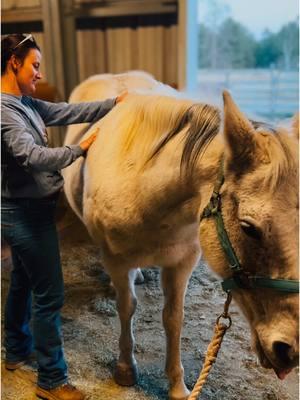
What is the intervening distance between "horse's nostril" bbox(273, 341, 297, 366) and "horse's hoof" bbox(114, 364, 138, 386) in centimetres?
94

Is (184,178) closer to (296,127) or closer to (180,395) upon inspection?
(296,127)


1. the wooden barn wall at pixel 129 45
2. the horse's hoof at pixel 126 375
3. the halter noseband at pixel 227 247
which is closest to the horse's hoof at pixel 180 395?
the horse's hoof at pixel 126 375

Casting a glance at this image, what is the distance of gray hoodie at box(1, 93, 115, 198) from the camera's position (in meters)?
1.37

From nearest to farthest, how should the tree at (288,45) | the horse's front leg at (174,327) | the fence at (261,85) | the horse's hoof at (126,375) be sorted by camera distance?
the horse's front leg at (174,327) < the horse's hoof at (126,375) < the tree at (288,45) < the fence at (261,85)

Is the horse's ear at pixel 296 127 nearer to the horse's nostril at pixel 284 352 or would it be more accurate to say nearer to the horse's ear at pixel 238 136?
the horse's ear at pixel 238 136

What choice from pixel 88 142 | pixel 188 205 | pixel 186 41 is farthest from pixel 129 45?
pixel 188 205

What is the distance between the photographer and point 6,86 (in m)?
1.46

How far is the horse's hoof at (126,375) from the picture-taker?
1853 millimetres

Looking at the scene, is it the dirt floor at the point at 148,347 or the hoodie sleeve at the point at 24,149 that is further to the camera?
the dirt floor at the point at 148,347

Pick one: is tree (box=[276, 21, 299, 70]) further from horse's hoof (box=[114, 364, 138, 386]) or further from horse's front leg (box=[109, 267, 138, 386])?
horse's hoof (box=[114, 364, 138, 386])

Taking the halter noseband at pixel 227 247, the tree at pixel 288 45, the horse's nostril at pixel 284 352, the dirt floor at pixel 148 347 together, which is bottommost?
the dirt floor at pixel 148 347

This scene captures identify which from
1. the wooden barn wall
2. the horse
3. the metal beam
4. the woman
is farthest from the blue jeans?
the wooden barn wall

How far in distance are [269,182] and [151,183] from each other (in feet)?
Answer: 1.48

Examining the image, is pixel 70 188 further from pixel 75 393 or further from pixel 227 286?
pixel 227 286
